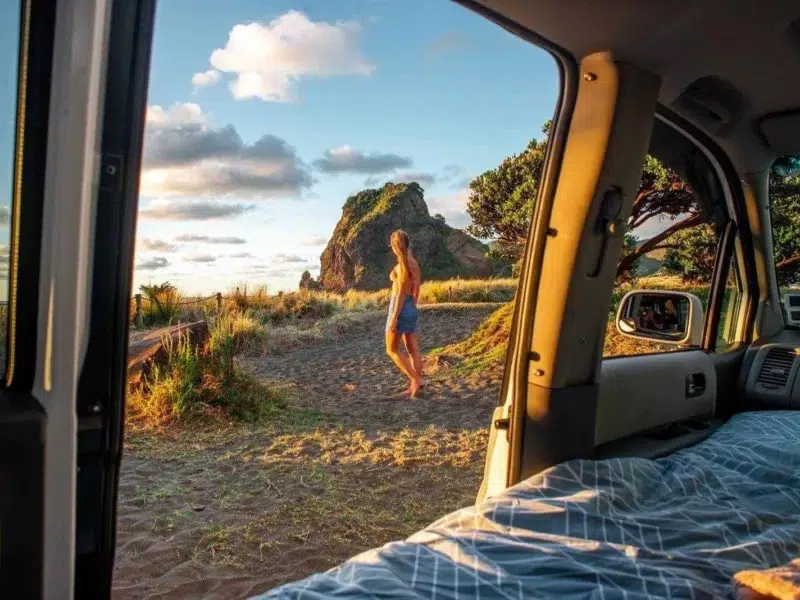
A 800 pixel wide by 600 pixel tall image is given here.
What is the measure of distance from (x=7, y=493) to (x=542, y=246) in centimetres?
178

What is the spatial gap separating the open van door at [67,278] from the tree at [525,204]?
22.2 ft

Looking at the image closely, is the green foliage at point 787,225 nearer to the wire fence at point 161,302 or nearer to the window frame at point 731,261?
the window frame at point 731,261

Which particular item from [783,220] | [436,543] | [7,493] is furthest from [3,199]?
[783,220]

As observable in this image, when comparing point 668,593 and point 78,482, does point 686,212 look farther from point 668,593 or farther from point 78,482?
point 78,482

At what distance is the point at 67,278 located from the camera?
94cm

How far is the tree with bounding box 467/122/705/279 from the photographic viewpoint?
7.43 meters

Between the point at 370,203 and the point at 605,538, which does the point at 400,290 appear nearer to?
the point at 605,538

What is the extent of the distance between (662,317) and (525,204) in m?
8.53

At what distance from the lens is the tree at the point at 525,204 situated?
743 cm

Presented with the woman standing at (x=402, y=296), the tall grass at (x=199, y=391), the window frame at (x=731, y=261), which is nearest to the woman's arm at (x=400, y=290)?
the woman standing at (x=402, y=296)

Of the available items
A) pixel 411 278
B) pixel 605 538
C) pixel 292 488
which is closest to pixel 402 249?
pixel 411 278

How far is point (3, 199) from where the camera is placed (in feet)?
3.13

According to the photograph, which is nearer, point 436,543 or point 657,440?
point 436,543

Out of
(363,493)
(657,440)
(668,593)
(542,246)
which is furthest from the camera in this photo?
(363,493)
